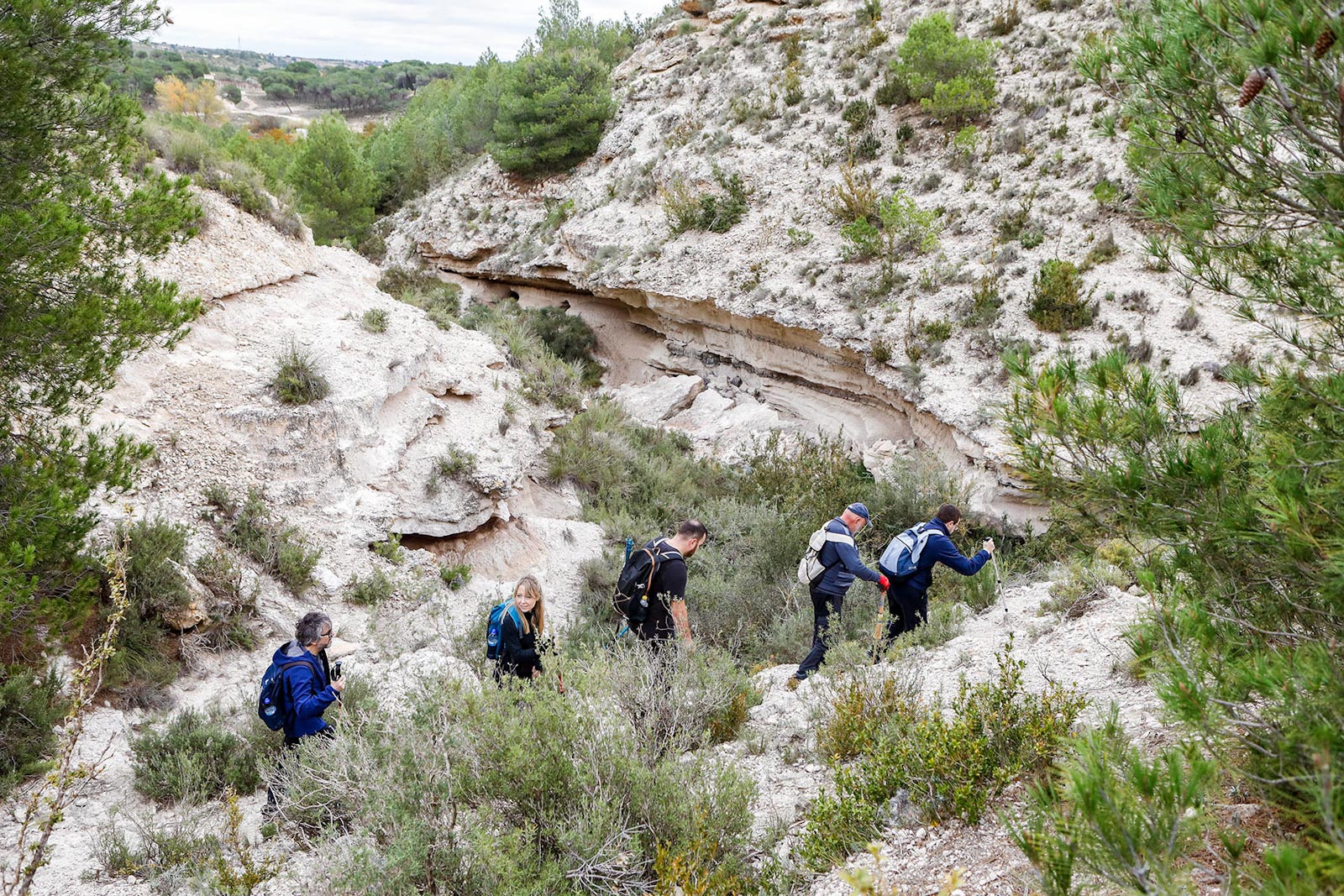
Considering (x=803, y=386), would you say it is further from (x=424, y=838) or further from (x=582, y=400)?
(x=424, y=838)

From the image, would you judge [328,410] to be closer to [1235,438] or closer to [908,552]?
[908,552]

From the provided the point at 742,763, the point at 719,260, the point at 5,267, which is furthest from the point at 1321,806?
the point at 719,260

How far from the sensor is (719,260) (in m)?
14.9

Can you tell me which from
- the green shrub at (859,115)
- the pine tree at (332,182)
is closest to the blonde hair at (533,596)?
the green shrub at (859,115)

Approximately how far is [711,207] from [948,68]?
5189mm

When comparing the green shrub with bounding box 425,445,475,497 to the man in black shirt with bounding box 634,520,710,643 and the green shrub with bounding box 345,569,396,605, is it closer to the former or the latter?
the green shrub with bounding box 345,569,396,605

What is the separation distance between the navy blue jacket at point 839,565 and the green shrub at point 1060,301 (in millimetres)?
6646

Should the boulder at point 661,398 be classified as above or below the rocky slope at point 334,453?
below

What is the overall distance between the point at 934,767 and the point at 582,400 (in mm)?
10604

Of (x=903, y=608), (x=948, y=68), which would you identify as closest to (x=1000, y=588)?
(x=903, y=608)

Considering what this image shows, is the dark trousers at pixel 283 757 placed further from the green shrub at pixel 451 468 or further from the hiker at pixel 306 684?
the green shrub at pixel 451 468

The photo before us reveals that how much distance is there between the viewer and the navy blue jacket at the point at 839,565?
5422mm

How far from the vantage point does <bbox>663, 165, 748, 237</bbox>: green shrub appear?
1564cm

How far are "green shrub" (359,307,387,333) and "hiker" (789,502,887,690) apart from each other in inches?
297
